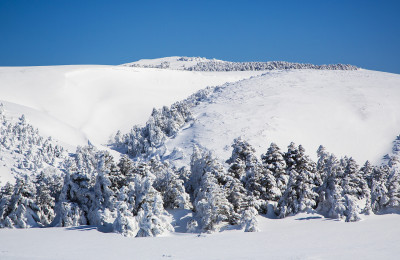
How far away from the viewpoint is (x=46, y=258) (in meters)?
18.3

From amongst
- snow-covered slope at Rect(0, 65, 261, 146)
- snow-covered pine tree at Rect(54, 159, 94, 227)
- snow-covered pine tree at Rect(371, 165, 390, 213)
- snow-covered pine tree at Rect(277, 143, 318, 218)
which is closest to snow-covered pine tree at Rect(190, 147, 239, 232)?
snow-covered pine tree at Rect(277, 143, 318, 218)

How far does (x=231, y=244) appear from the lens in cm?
2228

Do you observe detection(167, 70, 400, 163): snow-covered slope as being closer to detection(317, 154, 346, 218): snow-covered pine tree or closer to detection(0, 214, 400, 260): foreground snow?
detection(317, 154, 346, 218): snow-covered pine tree


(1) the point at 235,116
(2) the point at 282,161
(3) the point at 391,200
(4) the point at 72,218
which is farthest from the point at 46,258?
(1) the point at 235,116

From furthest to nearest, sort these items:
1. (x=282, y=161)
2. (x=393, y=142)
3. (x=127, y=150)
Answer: (x=127, y=150) < (x=393, y=142) < (x=282, y=161)

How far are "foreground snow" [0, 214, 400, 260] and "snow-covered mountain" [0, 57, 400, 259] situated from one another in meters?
0.14

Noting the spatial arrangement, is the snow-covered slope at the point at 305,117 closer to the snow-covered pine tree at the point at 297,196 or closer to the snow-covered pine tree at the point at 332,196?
the snow-covered pine tree at the point at 297,196

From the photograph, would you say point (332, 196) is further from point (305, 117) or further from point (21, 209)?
point (305, 117)

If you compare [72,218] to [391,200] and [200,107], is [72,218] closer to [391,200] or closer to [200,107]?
[391,200]

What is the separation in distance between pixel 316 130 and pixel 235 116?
21816mm

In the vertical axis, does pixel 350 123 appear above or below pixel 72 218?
above

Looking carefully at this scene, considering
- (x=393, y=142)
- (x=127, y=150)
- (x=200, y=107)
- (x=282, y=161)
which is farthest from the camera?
(x=200, y=107)

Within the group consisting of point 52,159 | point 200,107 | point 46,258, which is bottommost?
point 46,258

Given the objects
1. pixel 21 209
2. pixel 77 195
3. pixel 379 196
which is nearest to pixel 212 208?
pixel 77 195
